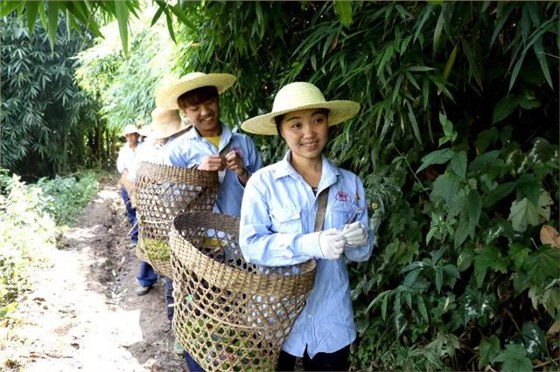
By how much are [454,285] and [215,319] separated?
1.15 m

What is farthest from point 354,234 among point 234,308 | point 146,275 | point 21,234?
point 21,234

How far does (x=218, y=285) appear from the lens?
1.60m

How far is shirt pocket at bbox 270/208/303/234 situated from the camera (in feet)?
5.68

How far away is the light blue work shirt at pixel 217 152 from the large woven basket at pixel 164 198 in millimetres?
112

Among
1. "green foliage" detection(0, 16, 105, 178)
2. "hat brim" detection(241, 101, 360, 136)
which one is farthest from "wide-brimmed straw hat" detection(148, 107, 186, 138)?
"green foliage" detection(0, 16, 105, 178)

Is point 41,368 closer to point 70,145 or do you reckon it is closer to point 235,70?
point 235,70

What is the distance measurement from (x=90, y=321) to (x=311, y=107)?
107 inches

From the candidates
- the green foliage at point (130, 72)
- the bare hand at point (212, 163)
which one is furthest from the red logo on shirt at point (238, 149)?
the green foliage at point (130, 72)

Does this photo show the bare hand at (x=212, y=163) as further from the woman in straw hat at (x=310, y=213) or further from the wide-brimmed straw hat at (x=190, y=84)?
the woman in straw hat at (x=310, y=213)

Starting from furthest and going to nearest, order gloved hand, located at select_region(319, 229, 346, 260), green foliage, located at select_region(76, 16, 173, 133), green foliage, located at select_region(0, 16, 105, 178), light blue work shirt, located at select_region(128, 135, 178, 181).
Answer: green foliage, located at select_region(0, 16, 105, 178) → green foliage, located at select_region(76, 16, 173, 133) → light blue work shirt, located at select_region(128, 135, 178, 181) → gloved hand, located at select_region(319, 229, 346, 260)

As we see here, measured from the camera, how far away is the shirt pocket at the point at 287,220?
173 cm

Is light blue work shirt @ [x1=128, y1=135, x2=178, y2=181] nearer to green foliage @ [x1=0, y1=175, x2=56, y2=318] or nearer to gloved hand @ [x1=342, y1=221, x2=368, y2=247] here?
green foliage @ [x1=0, y1=175, x2=56, y2=318]

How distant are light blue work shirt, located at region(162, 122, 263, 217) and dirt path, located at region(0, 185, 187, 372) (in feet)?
3.74

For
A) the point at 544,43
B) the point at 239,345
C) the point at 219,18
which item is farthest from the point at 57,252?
the point at 544,43
